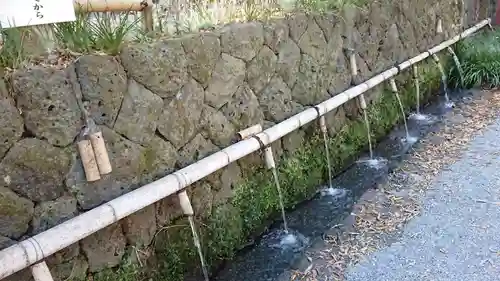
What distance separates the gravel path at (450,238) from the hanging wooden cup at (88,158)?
180 cm

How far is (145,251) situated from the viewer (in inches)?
126

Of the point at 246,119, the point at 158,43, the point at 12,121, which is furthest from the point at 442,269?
the point at 12,121

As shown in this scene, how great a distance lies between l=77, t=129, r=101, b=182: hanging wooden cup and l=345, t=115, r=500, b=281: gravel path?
1.80m

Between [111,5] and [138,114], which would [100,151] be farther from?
[111,5]

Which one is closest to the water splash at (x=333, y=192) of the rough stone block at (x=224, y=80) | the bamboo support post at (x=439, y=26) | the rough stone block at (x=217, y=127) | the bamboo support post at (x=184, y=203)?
the rough stone block at (x=217, y=127)

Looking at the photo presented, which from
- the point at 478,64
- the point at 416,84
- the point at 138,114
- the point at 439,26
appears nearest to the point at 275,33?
the point at 138,114

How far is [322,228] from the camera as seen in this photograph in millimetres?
4168

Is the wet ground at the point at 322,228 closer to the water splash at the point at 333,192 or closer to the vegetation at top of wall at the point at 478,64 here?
the water splash at the point at 333,192

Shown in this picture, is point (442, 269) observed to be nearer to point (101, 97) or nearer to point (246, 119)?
point (246, 119)

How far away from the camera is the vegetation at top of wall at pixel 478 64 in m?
7.88

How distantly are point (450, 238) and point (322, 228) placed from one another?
3.20 ft

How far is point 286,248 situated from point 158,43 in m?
1.84

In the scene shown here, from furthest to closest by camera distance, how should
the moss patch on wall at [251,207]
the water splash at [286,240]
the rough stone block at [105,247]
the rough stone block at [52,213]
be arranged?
the water splash at [286,240]
the moss patch on wall at [251,207]
the rough stone block at [105,247]
the rough stone block at [52,213]

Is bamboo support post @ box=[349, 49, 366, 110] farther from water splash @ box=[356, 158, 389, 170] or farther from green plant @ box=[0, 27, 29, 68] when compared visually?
green plant @ box=[0, 27, 29, 68]
